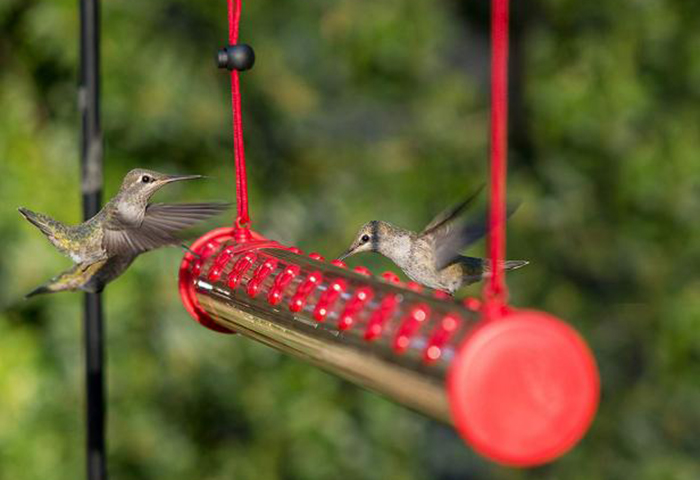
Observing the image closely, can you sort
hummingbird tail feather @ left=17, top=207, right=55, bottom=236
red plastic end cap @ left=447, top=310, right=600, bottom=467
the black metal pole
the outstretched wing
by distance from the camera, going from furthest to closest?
the black metal pole, hummingbird tail feather @ left=17, top=207, right=55, bottom=236, the outstretched wing, red plastic end cap @ left=447, top=310, right=600, bottom=467

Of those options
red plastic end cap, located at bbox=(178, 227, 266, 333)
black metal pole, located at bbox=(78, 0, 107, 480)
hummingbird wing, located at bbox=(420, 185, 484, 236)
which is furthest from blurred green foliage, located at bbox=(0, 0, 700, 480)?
hummingbird wing, located at bbox=(420, 185, 484, 236)

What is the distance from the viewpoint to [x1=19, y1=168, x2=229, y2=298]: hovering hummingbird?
1.66m

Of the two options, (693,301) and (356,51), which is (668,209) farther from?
(356,51)

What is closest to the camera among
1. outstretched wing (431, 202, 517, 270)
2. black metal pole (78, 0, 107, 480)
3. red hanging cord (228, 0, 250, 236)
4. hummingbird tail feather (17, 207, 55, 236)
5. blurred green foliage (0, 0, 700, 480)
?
outstretched wing (431, 202, 517, 270)

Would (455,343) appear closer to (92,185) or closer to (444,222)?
(444,222)

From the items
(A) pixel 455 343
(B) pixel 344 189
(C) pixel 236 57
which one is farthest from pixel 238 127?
(B) pixel 344 189

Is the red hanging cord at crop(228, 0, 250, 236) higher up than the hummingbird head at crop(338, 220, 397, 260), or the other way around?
the red hanging cord at crop(228, 0, 250, 236)

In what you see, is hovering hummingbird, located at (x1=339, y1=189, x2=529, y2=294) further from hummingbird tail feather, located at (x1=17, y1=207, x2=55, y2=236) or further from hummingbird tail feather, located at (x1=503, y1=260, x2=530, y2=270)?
hummingbird tail feather, located at (x1=17, y1=207, x2=55, y2=236)

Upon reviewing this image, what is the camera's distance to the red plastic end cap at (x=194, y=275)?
1.89 metres

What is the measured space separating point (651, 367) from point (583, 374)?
12.4ft

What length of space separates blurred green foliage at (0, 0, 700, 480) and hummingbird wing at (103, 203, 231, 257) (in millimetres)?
1704

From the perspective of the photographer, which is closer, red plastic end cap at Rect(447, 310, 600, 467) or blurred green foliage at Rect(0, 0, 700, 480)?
red plastic end cap at Rect(447, 310, 600, 467)

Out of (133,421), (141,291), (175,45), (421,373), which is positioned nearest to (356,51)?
(175,45)

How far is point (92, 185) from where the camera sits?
6.66 ft
